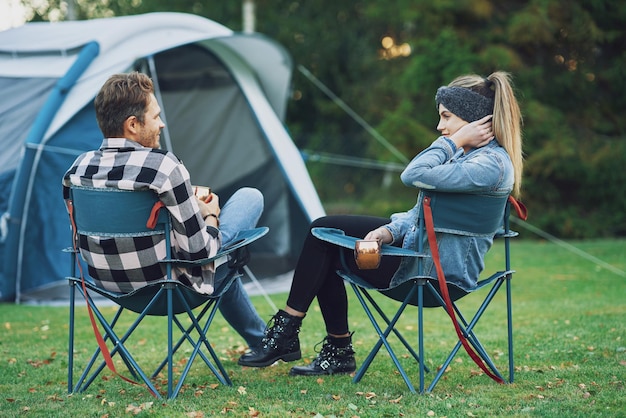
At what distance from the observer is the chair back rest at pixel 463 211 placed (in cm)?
303

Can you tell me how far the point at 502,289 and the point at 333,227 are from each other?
3235 millimetres

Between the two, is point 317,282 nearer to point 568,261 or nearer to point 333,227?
point 333,227

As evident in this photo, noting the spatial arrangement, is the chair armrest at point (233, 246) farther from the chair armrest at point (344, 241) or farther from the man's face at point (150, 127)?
the man's face at point (150, 127)

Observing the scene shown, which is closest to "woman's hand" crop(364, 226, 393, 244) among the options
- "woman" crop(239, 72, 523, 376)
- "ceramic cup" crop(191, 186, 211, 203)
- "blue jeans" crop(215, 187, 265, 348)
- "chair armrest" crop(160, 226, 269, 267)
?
"woman" crop(239, 72, 523, 376)

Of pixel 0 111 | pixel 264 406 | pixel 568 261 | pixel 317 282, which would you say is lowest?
pixel 568 261

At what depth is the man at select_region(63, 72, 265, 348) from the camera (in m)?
2.98

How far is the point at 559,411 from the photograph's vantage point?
Answer: 9.39 feet

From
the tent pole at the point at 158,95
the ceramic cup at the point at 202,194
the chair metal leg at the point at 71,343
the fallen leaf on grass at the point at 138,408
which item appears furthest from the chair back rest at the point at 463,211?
the tent pole at the point at 158,95

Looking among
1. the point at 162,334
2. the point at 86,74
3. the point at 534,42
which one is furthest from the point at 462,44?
the point at 162,334

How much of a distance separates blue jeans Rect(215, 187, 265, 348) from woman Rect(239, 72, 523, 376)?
0.24m

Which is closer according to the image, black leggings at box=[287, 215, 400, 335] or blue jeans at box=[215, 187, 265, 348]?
black leggings at box=[287, 215, 400, 335]

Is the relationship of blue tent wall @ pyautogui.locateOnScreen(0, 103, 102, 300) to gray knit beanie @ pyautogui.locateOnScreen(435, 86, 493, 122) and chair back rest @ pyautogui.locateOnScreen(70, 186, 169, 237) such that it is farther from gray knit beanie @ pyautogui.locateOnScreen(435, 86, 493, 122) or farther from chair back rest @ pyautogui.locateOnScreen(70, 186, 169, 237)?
gray knit beanie @ pyautogui.locateOnScreen(435, 86, 493, 122)

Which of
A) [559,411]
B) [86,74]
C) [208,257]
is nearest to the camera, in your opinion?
[559,411]

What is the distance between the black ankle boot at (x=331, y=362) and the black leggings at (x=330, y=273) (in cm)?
7
